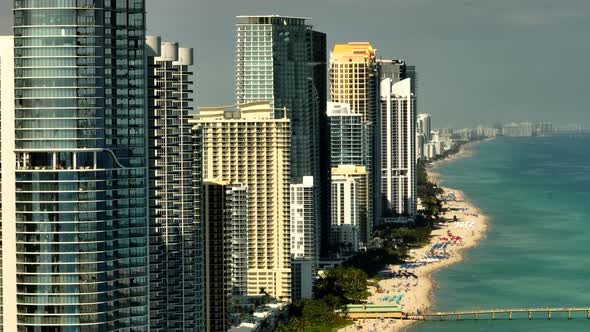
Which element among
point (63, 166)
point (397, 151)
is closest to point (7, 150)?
point (63, 166)

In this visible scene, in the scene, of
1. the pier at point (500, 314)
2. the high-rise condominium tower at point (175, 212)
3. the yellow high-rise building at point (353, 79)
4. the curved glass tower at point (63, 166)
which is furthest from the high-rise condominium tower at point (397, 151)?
the curved glass tower at point (63, 166)

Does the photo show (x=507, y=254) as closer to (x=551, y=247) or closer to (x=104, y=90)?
(x=551, y=247)

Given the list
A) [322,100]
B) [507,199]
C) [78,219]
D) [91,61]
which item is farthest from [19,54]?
[507,199]

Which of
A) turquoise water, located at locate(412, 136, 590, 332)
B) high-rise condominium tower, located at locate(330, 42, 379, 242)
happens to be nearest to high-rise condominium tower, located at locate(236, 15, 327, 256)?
turquoise water, located at locate(412, 136, 590, 332)

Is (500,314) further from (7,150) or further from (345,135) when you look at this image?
(7,150)

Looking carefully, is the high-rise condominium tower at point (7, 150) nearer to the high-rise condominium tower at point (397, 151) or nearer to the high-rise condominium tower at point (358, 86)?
the high-rise condominium tower at point (358, 86)

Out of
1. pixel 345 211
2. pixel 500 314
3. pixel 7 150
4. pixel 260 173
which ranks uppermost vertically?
Answer: pixel 7 150

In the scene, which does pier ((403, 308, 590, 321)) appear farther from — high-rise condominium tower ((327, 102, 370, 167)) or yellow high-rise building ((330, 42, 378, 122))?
yellow high-rise building ((330, 42, 378, 122))
